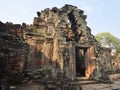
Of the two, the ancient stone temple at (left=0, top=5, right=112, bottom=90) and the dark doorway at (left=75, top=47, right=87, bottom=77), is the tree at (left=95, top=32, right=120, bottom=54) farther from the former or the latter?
the ancient stone temple at (left=0, top=5, right=112, bottom=90)

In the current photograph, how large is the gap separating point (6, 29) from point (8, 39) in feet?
4.63

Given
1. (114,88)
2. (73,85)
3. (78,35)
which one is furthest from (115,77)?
(73,85)

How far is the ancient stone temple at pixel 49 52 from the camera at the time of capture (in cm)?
770

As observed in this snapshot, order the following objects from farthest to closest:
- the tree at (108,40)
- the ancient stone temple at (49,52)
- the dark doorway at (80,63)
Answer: the tree at (108,40) < the dark doorway at (80,63) < the ancient stone temple at (49,52)

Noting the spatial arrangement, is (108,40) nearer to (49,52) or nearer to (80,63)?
(80,63)

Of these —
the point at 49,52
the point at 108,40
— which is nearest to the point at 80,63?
the point at 49,52

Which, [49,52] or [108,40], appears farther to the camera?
[108,40]

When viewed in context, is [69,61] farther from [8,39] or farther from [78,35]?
[8,39]

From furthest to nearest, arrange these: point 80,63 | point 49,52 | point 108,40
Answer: point 108,40, point 80,63, point 49,52

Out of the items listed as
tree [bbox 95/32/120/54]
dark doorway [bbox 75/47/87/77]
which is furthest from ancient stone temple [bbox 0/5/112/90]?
tree [bbox 95/32/120/54]

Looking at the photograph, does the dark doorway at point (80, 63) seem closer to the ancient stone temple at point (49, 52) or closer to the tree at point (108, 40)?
the ancient stone temple at point (49, 52)

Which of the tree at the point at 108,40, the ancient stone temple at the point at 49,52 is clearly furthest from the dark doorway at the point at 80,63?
the tree at the point at 108,40

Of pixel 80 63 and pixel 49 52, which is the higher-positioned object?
pixel 49 52

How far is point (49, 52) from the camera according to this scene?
411 inches
